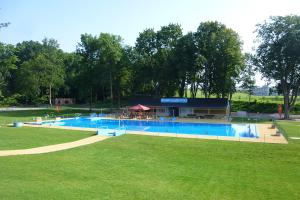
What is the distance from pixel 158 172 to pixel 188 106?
30.5 metres

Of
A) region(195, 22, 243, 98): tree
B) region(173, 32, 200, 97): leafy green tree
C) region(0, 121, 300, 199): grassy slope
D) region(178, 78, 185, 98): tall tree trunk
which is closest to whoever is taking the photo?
region(0, 121, 300, 199): grassy slope

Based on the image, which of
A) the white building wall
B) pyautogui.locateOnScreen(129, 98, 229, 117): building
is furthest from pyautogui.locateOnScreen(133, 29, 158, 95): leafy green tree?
the white building wall

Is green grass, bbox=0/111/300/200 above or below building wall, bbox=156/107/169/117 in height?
below

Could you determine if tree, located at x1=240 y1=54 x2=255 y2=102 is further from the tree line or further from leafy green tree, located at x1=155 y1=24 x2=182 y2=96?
leafy green tree, located at x1=155 y1=24 x2=182 y2=96

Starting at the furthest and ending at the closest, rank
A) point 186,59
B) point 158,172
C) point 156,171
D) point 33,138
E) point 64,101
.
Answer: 1. point 64,101
2. point 186,59
3. point 33,138
4. point 156,171
5. point 158,172

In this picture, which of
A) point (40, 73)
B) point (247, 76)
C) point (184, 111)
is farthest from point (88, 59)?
point (247, 76)

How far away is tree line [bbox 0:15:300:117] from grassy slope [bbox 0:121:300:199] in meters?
26.9

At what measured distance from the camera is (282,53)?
41500mm

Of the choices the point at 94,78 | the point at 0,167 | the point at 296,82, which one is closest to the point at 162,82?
the point at 94,78

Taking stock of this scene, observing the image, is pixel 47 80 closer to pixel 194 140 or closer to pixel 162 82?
pixel 162 82

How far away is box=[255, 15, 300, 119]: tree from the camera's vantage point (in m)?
40.4

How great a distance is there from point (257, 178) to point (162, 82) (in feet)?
128

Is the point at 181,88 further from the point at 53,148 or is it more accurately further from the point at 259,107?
the point at 53,148

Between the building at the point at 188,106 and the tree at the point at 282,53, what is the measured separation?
29.2 ft
